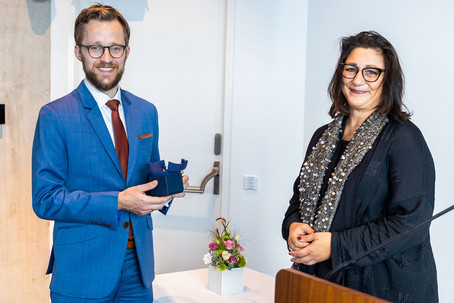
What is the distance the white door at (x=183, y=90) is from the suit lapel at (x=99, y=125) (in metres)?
1.66

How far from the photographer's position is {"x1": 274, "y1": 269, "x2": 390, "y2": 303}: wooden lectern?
3.30 feet

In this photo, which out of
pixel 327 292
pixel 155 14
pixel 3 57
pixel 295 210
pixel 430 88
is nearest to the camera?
pixel 327 292

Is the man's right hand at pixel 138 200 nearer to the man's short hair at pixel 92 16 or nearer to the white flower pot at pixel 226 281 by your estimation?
the man's short hair at pixel 92 16

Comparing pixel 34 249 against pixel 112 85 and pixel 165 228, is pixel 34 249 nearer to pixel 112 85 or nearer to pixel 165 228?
pixel 165 228

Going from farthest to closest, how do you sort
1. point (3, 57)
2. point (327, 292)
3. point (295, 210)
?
1. point (3, 57)
2. point (295, 210)
3. point (327, 292)

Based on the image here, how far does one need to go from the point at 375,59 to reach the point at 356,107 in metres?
0.18

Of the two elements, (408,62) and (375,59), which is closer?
(375,59)

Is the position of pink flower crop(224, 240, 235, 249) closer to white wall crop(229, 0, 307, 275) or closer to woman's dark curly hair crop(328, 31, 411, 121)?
white wall crop(229, 0, 307, 275)

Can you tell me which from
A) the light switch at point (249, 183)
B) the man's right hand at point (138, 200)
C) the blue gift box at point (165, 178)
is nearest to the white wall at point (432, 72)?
the light switch at point (249, 183)

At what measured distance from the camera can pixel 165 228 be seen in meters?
3.51

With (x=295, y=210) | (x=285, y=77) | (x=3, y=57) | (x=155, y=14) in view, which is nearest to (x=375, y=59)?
(x=295, y=210)

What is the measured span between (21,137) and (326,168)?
2070 millimetres

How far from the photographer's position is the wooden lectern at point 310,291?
100 cm

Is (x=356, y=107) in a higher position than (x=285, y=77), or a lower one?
lower
